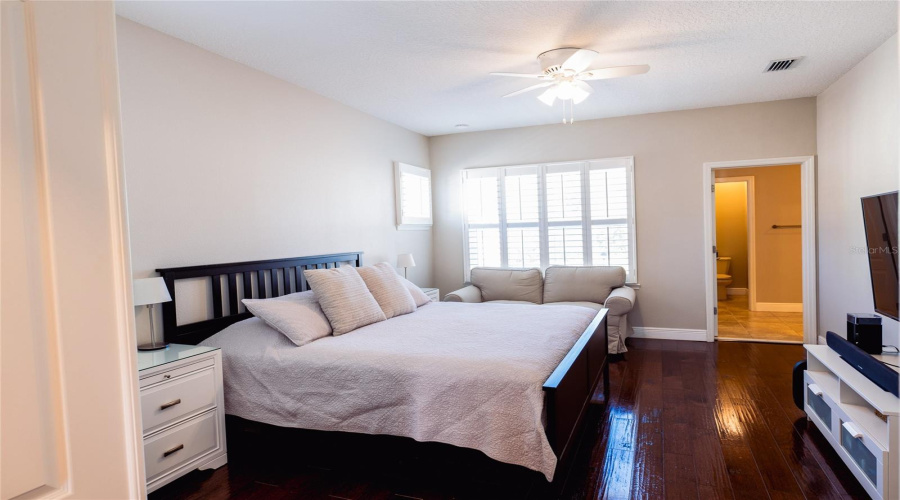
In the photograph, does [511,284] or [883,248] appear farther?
[511,284]

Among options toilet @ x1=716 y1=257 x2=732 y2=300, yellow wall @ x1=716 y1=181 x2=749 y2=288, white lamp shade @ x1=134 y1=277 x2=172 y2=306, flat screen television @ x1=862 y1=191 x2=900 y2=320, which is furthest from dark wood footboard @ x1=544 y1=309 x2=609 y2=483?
yellow wall @ x1=716 y1=181 x2=749 y2=288

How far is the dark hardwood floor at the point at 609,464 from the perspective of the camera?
243 cm

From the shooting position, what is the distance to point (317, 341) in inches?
118

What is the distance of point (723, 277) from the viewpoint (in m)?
8.14

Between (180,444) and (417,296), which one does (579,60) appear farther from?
(180,444)

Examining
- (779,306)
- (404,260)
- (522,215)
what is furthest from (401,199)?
(779,306)

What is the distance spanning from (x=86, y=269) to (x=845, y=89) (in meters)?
5.32

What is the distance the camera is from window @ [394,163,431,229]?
564 centimetres

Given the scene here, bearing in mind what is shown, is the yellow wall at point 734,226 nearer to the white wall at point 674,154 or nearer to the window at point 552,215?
the white wall at point 674,154

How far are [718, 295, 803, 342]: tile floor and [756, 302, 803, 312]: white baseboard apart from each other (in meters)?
0.15

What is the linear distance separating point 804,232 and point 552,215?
2502 mm

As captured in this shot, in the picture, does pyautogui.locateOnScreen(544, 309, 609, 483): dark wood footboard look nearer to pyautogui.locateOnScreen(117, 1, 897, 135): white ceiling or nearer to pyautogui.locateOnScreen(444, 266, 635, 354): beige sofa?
pyautogui.locateOnScreen(444, 266, 635, 354): beige sofa

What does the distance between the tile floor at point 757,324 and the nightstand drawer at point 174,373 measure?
5.19 metres

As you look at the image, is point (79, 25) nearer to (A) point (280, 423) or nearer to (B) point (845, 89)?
(A) point (280, 423)
